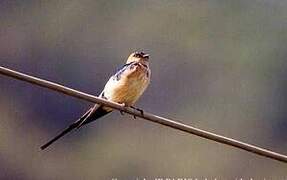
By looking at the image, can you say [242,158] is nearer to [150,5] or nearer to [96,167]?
[96,167]

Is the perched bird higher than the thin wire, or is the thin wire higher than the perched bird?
the perched bird

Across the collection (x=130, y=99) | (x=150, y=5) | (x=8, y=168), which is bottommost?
(x=130, y=99)

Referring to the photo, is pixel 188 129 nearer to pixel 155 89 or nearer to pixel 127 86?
pixel 127 86

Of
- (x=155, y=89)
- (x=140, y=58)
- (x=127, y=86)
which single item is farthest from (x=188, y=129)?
(x=155, y=89)

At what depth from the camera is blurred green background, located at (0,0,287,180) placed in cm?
2145

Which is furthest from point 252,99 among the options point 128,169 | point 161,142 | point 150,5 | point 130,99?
point 130,99

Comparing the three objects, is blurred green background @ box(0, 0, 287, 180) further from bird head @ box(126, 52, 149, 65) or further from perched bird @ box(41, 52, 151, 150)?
perched bird @ box(41, 52, 151, 150)

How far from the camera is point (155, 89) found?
22828 mm

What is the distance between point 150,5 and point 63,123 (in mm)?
10064

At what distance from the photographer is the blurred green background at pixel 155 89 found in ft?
70.4

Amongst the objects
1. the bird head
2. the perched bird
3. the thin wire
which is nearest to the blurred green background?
the bird head

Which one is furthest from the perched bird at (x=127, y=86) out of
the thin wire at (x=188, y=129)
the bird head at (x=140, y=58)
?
the thin wire at (x=188, y=129)

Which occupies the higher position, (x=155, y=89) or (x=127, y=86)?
(x=155, y=89)

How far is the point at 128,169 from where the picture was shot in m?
20.9
